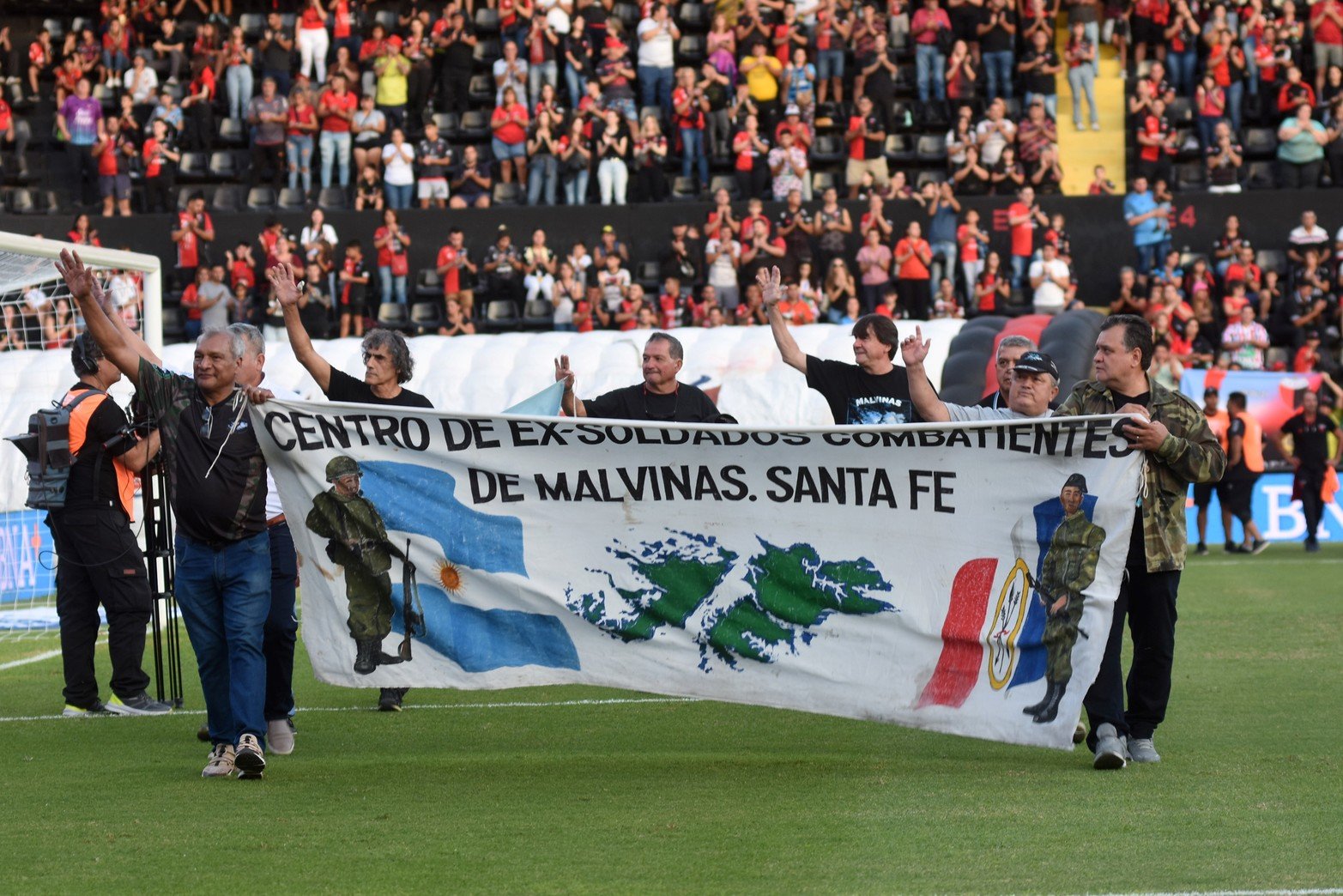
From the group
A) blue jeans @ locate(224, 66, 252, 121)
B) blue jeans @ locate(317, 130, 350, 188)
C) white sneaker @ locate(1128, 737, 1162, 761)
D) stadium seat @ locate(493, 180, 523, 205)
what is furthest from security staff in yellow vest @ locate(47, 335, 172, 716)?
blue jeans @ locate(224, 66, 252, 121)

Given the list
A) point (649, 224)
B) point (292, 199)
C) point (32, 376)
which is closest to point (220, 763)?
point (32, 376)

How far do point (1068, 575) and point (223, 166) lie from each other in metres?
22.7

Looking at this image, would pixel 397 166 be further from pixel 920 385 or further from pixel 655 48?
pixel 920 385

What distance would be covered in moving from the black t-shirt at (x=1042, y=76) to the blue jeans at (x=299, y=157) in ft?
37.2

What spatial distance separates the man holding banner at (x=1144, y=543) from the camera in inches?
289

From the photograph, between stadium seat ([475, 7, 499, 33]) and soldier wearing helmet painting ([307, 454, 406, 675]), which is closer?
soldier wearing helmet painting ([307, 454, 406, 675])

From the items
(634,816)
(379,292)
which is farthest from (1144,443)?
(379,292)

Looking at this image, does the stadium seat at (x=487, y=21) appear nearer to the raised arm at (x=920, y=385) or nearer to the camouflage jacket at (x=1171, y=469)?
the raised arm at (x=920, y=385)

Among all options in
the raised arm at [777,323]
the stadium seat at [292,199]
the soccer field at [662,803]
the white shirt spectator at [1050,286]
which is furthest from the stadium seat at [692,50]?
the soccer field at [662,803]

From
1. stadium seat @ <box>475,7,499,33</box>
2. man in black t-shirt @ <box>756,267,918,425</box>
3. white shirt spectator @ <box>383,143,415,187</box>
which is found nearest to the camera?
man in black t-shirt @ <box>756,267,918,425</box>

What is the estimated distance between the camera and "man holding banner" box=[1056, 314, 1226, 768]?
24.1 ft

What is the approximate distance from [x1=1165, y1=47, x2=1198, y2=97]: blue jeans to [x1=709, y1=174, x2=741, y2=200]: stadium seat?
7.33m

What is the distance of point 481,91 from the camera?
28453 mm

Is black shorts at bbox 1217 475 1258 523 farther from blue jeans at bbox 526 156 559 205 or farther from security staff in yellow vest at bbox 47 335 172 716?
security staff in yellow vest at bbox 47 335 172 716
